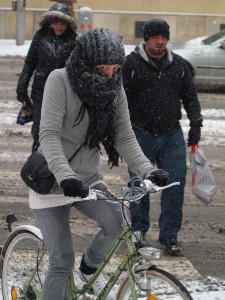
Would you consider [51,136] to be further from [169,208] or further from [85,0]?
[85,0]

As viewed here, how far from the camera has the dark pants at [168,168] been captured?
7250mm

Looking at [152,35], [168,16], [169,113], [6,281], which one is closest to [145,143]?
[169,113]

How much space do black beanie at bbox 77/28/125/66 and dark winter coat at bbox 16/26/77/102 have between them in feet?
12.5

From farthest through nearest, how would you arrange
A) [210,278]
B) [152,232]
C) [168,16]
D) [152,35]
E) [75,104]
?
1. [168,16]
2. [152,232]
3. [152,35]
4. [210,278]
5. [75,104]

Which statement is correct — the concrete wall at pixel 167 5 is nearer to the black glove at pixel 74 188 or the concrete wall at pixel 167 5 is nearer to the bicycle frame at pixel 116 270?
the bicycle frame at pixel 116 270

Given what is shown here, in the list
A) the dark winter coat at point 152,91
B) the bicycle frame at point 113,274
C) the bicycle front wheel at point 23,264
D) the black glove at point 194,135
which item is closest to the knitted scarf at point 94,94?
the bicycle frame at point 113,274

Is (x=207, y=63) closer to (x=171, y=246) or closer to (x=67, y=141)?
(x=171, y=246)

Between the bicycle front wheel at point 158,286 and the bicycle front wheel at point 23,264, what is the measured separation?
2.71ft

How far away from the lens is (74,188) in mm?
4328

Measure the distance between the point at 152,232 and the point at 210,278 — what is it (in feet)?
4.54

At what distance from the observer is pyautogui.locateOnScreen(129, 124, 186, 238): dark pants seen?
725 centimetres

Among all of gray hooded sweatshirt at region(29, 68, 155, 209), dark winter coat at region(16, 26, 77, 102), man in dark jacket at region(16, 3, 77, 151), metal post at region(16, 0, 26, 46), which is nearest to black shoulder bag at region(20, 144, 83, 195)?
gray hooded sweatshirt at region(29, 68, 155, 209)

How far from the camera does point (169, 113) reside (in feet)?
23.6

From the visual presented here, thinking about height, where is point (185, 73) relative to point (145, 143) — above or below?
above
